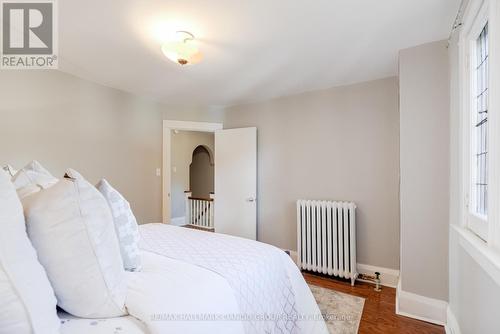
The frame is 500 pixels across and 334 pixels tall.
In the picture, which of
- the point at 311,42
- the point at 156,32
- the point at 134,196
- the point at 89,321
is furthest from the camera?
the point at 134,196

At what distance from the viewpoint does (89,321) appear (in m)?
0.84

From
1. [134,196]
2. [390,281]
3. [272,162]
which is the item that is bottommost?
[390,281]

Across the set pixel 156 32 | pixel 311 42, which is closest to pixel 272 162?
pixel 311 42

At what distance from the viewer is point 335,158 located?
3.02 meters

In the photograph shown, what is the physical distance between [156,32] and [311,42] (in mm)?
1243

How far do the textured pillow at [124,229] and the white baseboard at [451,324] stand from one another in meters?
2.10

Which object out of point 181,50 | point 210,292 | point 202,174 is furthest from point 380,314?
point 202,174

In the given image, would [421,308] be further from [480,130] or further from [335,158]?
[335,158]

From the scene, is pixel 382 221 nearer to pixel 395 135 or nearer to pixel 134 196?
pixel 395 135

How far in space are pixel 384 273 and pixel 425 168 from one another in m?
1.34

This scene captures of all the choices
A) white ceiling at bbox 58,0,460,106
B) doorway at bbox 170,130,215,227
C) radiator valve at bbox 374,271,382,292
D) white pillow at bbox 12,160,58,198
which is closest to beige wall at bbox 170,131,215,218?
doorway at bbox 170,130,215,227

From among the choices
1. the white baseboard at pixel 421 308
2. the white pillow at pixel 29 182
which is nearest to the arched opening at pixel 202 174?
the white baseboard at pixel 421 308

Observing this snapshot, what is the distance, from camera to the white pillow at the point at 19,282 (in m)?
0.64

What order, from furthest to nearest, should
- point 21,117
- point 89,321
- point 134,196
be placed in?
point 134,196, point 21,117, point 89,321
